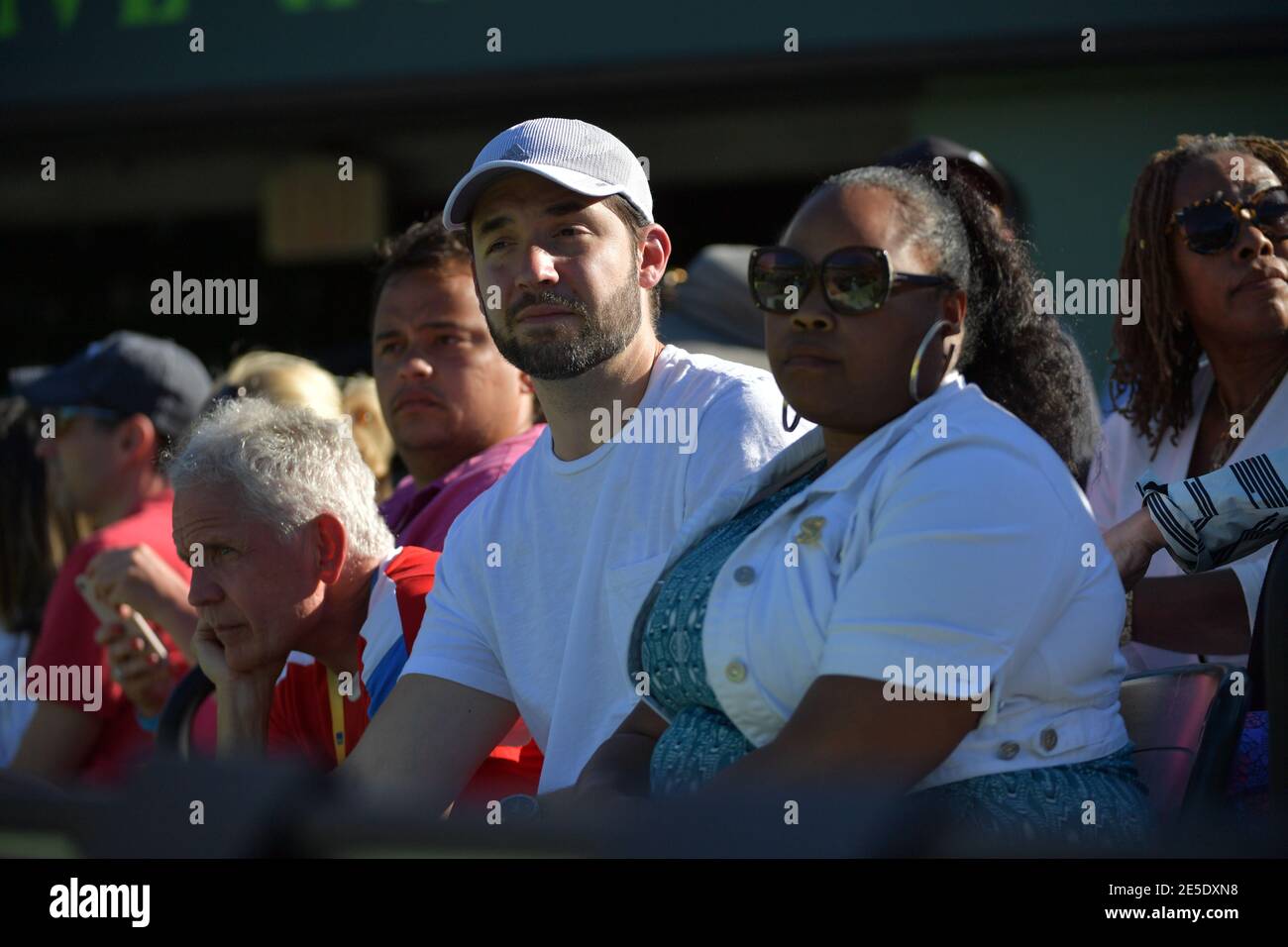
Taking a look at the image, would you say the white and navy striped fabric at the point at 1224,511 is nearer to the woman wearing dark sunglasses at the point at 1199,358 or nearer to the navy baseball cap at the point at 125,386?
the woman wearing dark sunglasses at the point at 1199,358

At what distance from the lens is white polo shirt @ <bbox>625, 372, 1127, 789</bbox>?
5.76ft

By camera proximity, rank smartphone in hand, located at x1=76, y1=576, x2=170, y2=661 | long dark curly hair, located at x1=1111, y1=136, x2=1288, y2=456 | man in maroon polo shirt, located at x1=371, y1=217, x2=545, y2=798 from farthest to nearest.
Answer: smartphone in hand, located at x1=76, y1=576, x2=170, y2=661, man in maroon polo shirt, located at x1=371, y1=217, x2=545, y2=798, long dark curly hair, located at x1=1111, y1=136, x2=1288, y2=456

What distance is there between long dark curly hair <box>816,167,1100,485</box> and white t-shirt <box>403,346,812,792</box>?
0.40m

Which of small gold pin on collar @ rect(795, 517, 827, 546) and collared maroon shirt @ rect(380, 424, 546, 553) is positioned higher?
collared maroon shirt @ rect(380, 424, 546, 553)

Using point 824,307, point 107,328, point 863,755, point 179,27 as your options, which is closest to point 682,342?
point 824,307

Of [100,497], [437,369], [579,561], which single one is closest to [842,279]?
[579,561]

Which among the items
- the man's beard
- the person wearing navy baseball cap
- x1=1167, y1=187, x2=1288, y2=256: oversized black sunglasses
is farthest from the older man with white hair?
x1=1167, y1=187, x2=1288, y2=256: oversized black sunglasses

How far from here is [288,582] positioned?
9.48ft

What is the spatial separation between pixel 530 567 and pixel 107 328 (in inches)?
286

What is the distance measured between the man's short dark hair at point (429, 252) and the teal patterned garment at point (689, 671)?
153 cm

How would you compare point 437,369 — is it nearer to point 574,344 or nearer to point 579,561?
point 574,344

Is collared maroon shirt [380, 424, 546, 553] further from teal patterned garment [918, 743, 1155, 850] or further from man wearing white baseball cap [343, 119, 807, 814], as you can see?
teal patterned garment [918, 743, 1155, 850]

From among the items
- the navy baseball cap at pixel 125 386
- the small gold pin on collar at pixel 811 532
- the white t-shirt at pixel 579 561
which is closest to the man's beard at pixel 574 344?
the white t-shirt at pixel 579 561
